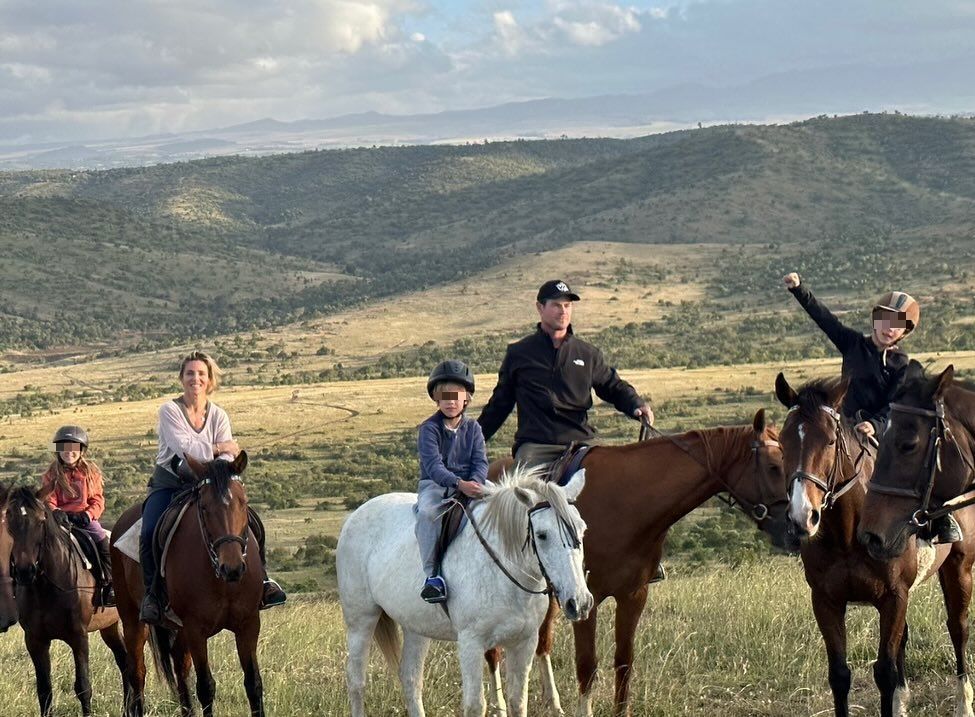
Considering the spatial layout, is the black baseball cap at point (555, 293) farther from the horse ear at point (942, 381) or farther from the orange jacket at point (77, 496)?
the orange jacket at point (77, 496)

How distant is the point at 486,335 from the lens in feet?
231

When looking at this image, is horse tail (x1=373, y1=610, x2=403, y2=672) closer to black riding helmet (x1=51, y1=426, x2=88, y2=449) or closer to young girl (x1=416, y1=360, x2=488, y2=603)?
young girl (x1=416, y1=360, x2=488, y2=603)

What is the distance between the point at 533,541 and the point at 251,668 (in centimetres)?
273

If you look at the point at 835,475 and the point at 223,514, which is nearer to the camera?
the point at 835,475

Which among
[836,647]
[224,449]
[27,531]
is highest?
[224,449]

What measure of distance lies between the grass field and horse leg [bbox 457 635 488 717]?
57.3 inches

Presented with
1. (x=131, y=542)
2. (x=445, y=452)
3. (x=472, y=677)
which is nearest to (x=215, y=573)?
(x=131, y=542)

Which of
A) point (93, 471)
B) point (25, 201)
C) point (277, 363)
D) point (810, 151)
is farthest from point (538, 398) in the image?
point (810, 151)

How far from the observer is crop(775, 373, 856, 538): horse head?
23.6 feet

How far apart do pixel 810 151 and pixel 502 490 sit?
5476 inches

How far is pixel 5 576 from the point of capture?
9039 millimetres

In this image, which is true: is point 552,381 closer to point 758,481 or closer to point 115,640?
point 758,481

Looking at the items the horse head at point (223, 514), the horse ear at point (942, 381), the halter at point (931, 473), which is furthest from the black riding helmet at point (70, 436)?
the horse ear at point (942, 381)

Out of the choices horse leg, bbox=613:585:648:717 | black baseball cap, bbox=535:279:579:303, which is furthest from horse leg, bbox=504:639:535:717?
black baseball cap, bbox=535:279:579:303
